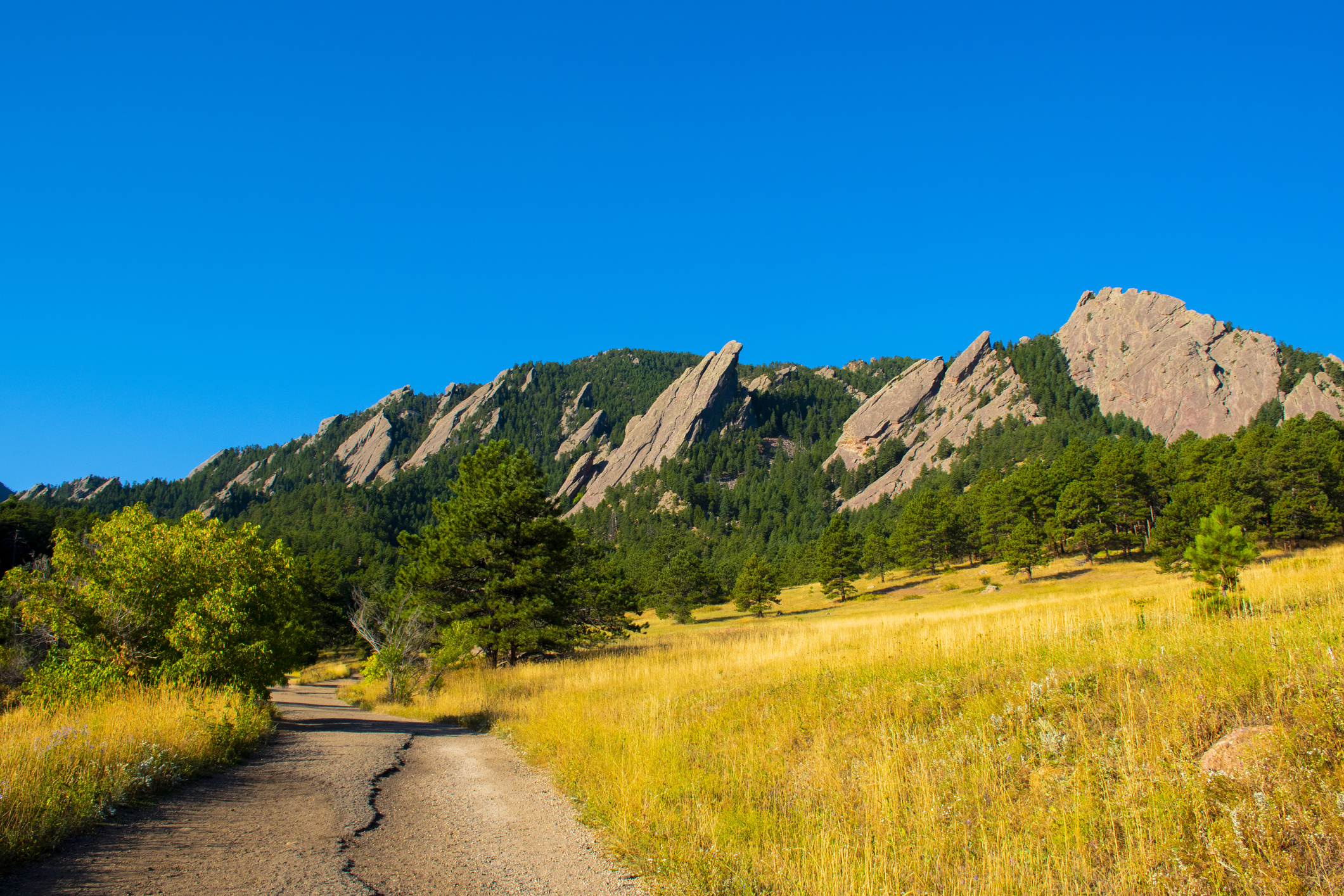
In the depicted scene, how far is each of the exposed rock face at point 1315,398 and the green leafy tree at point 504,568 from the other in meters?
156

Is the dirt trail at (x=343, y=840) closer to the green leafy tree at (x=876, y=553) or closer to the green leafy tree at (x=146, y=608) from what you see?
the green leafy tree at (x=146, y=608)

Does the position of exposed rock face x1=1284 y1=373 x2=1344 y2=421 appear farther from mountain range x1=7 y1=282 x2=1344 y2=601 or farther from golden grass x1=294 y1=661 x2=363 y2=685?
golden grass x1=294 y1=661 x2=363 y2=685

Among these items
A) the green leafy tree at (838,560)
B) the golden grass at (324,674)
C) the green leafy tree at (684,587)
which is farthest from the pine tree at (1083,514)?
the golden grass at (324,674)

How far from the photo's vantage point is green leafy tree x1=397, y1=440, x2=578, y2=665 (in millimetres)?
23484

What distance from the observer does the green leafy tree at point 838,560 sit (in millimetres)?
66438

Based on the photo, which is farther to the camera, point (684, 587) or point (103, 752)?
point (684, 587)

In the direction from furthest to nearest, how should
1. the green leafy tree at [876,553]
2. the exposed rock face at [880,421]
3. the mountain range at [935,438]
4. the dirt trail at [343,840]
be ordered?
1. the exposed rock face at [880,421]
2. the mountain range at [935,438]
3. the green leafy tree at [876,553]
4. the dirt trail at [343,840]

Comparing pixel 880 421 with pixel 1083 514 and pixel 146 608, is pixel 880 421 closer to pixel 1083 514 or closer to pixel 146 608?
pixel 1083 514

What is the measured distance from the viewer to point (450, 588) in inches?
979

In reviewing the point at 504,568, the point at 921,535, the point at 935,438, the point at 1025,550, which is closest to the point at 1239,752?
the point at 504,568

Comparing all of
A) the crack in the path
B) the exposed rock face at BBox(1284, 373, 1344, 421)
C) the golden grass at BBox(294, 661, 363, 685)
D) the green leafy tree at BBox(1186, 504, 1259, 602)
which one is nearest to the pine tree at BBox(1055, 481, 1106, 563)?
the green leafy tree at BBox(1186, 504, 1259, 602)

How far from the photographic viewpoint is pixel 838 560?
66.3m

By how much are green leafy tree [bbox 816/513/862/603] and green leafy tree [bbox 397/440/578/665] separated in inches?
1798

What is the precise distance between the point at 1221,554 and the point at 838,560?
53386 mm
